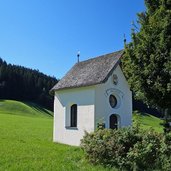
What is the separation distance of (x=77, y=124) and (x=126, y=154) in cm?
979

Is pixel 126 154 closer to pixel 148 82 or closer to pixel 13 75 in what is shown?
pixel 148 82

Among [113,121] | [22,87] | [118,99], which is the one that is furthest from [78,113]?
[22,87]

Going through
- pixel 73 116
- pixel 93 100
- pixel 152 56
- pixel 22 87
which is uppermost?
pixel 22 87

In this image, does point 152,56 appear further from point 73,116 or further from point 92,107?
point 73,116

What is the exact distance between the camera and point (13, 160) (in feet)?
47.6

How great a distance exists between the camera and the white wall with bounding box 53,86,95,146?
71.8 ft

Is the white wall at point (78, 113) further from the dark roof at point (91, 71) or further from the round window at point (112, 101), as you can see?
the round window at point (112, 101)

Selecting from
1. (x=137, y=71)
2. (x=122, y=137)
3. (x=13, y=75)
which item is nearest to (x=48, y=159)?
(x=122, y=137)

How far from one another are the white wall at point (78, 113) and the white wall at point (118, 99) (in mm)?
493

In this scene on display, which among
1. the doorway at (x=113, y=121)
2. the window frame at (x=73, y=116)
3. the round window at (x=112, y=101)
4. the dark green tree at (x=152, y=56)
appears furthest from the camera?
the window frame at (x=73, y=116)

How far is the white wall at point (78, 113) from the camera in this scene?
71.8ft

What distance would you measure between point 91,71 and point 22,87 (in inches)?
3735

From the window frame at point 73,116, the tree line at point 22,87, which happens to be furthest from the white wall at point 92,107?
the tree line at point 22,87

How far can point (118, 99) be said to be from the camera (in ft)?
75.4
